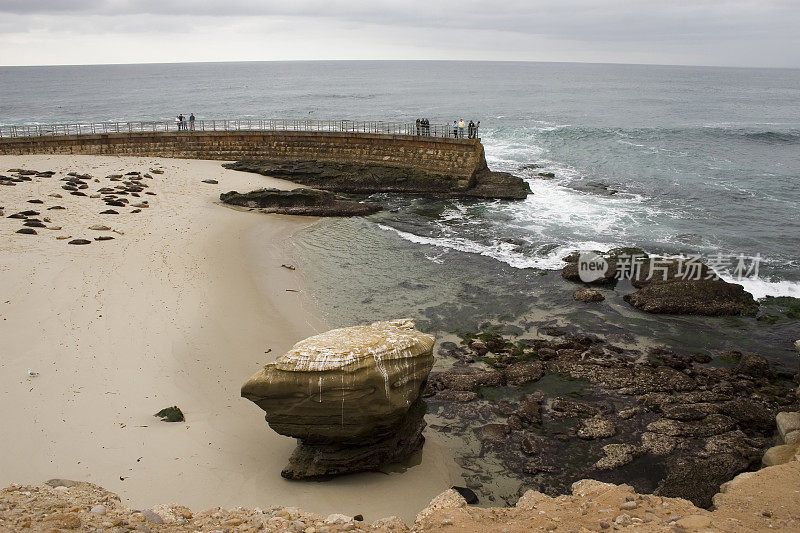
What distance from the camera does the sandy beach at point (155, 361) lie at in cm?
1080

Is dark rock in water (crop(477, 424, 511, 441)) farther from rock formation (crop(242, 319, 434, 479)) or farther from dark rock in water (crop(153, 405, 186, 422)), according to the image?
dark rock in water (crop(153, 405, 186, 422))

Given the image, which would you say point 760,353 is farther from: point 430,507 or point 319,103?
point 319,103

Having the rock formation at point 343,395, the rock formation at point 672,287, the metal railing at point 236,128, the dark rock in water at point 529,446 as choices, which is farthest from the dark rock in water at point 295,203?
the rock formation at point 343,395

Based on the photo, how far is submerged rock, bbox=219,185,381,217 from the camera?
31391 mm

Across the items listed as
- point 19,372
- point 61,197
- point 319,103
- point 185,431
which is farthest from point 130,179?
point 319,103

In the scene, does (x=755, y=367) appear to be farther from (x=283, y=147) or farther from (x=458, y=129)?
(x=283, y=147)

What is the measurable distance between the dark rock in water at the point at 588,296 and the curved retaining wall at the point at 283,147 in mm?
16242

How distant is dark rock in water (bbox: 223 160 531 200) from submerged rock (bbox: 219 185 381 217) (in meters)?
4.64

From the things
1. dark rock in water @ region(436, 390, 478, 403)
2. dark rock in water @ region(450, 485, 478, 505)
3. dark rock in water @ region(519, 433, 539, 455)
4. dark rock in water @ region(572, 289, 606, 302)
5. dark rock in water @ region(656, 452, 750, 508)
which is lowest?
dark rock in water @ region(450, 485, 478, 505)

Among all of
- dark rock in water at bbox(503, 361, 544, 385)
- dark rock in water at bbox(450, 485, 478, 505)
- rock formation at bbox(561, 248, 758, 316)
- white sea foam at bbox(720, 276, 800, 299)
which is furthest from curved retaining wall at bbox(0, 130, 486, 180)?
dark rock in water at bbox(450, 485, 478, 505)

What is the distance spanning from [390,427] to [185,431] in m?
4.03

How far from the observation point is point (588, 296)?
68.0 ft

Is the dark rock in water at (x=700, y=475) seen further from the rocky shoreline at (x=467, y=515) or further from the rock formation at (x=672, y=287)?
the rock formation at (x=672, y=287)

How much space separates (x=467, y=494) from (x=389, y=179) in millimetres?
27803
